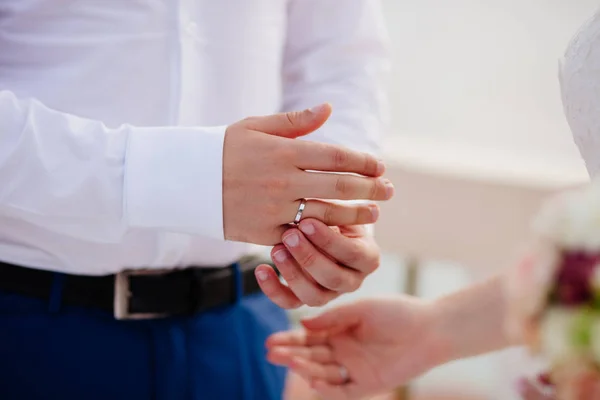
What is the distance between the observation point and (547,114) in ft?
7.97

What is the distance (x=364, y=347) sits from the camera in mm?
1038

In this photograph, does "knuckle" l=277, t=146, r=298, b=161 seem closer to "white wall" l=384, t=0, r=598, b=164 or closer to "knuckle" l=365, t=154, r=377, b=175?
"knuckle" l=365, t=154, r=377, b=175

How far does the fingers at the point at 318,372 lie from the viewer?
102 cm

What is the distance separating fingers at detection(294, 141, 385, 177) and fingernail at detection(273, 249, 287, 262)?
0.11 m

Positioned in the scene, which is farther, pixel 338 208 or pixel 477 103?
pixel 477 103

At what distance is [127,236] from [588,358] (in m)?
0.74

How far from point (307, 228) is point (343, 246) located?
0.07 m

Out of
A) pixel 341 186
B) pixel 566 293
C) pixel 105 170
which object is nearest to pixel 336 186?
pixel 341 186

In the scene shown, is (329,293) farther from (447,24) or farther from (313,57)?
(447,24)

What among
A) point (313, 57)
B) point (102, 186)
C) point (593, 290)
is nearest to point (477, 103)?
point (313, 57)

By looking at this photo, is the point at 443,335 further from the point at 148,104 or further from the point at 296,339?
the point at 148,104

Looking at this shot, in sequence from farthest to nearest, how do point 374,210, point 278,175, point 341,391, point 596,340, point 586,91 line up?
1. point 341,391
2. point 374,210
3. point 278,175
4. point 586,91
5. point 596,340

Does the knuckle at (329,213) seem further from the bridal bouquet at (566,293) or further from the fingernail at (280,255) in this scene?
the bridal bouquet at (566,293)

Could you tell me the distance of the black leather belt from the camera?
906 millimetres
